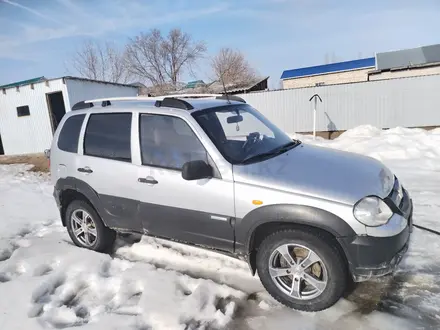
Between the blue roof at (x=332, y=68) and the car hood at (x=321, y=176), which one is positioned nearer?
the car hood at (x=321, y=176)

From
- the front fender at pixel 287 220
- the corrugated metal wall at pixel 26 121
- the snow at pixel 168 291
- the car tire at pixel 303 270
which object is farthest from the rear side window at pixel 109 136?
the corrugated metal wall at pixel 26 121

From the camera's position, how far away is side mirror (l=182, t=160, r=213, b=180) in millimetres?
2939

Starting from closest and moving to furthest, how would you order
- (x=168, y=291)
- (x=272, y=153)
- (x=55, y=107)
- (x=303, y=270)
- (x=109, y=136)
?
1. (x=303, y=270)
2. (x=168, y=291)
3. (x=272, y=153)
4. (x=109, y=136)
5. (x=55, y=107)

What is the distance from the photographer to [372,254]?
257 cm

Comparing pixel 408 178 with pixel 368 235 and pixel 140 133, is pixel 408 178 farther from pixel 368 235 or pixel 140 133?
pixel 140 133

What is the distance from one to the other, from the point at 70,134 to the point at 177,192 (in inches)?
75.8

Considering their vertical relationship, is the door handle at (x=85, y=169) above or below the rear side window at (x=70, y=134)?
below

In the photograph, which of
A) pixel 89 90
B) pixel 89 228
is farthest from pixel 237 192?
pixel 89 90

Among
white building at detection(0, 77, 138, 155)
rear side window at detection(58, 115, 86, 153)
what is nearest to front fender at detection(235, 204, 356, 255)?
rear side window at detection(58, 115, 86, 153)

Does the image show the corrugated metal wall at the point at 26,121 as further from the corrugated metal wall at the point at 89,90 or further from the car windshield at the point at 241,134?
the car windshield at the point at 241,134

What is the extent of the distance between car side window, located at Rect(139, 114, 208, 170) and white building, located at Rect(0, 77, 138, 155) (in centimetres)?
1435

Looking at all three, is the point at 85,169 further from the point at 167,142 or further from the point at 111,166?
the point at 167,142

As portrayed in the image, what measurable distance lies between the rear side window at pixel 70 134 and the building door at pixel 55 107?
14749mm

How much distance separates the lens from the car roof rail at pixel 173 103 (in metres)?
3.45
